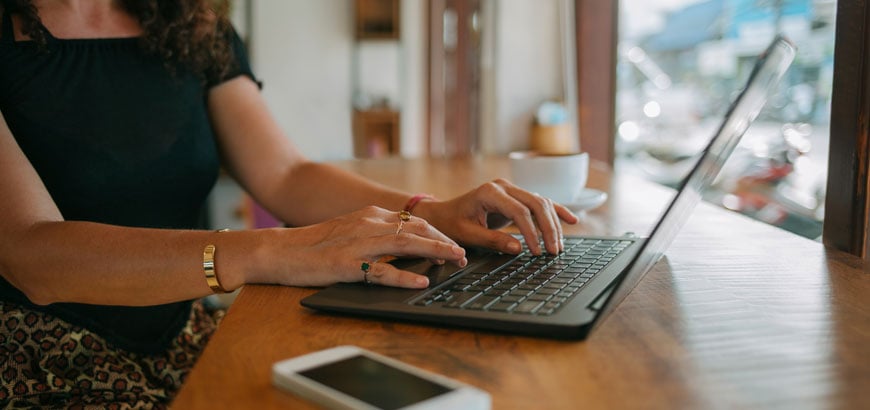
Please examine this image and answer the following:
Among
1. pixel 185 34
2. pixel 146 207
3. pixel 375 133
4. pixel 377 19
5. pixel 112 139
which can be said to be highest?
pixel 377 19

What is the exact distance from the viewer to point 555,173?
4.00 ft

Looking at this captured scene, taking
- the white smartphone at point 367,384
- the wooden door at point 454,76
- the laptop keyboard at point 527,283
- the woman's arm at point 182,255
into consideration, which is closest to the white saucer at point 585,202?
the laptop keyboard at point 527,283

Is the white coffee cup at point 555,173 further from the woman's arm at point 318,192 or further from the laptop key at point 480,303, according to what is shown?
the laptop key at point 480,303

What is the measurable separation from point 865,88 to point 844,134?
0.06m

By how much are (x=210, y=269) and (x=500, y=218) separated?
375 mm

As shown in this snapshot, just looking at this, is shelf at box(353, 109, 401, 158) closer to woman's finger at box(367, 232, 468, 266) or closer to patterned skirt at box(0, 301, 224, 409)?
patterned skirt at box(0, 301, 224, 409)

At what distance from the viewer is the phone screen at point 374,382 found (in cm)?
44

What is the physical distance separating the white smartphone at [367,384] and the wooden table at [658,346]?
0.02m

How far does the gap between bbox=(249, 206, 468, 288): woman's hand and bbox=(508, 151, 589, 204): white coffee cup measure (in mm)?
446

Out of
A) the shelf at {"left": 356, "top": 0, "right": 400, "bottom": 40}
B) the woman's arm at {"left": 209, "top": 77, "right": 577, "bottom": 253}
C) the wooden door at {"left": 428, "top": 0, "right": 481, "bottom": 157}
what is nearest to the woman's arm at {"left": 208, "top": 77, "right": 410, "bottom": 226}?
the woman's arm at {"left": 209, "top": 77, "right": 577, "bottom": 253}

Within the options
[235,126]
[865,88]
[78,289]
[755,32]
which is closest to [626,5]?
[755,32]

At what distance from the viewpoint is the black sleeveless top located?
3.71 feet

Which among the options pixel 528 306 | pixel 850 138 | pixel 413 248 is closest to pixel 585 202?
pixel 850 138

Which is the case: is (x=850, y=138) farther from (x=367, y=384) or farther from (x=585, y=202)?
(x=367, y=384)
